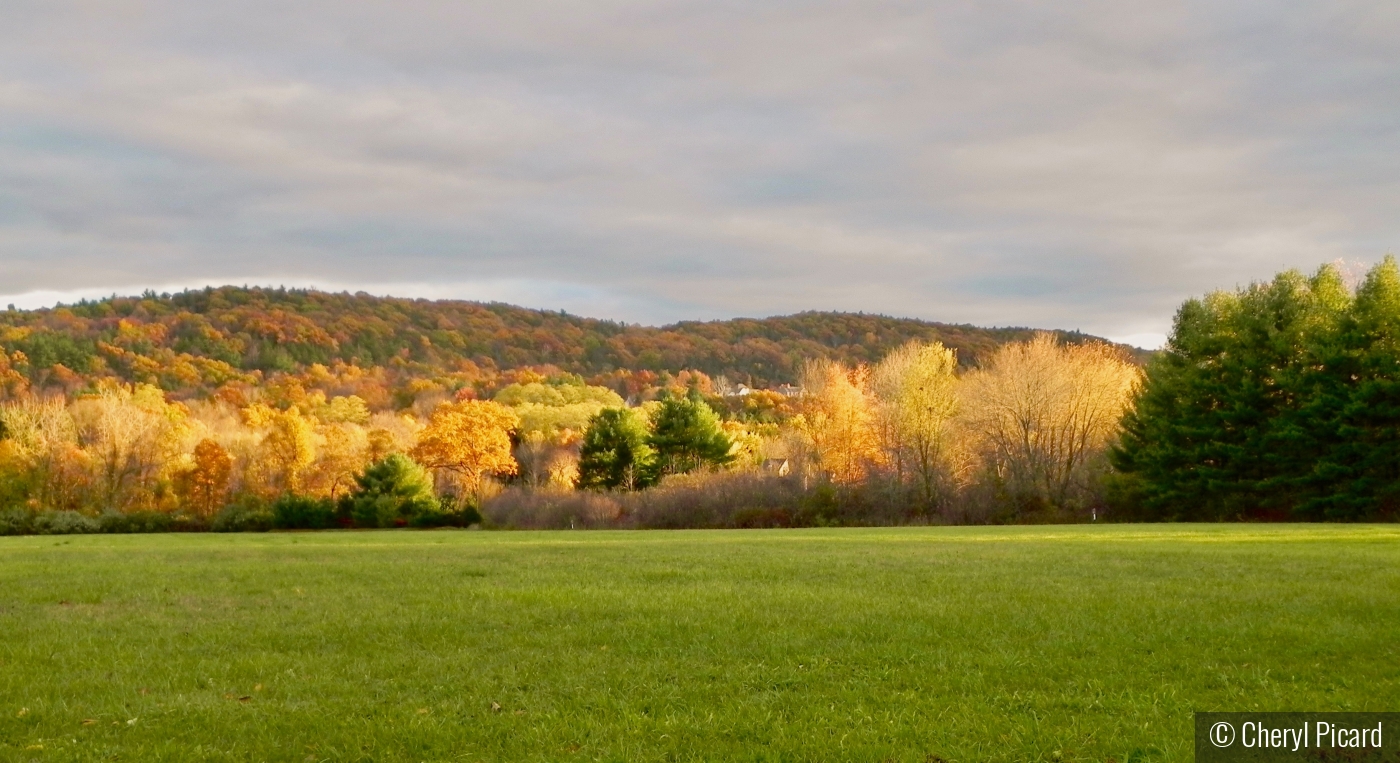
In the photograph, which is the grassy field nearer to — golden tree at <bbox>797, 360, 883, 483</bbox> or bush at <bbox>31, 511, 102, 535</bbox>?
bush at <bbox>31, 511, 102, 535</bbox>

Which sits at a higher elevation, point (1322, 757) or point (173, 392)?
point (173, 392)

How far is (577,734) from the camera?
6.93 m

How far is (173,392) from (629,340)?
55083 millimetres

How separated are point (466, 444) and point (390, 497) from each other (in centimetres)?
1521

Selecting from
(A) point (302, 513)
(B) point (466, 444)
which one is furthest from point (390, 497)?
(B) point (466, 444)

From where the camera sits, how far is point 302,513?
2077 inches

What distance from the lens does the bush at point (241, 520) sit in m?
50.7

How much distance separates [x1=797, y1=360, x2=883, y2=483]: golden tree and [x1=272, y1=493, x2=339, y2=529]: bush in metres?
27.5

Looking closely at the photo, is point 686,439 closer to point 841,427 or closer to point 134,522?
point 841,427

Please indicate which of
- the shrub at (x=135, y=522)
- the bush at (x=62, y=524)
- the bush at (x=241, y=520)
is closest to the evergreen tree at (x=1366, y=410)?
the bush at (x=241, y=520)

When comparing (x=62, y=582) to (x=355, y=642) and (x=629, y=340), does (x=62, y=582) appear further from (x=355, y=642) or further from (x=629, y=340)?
(x=629, y=340)

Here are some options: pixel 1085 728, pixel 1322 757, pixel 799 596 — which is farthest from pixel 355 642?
pixel 1322 757

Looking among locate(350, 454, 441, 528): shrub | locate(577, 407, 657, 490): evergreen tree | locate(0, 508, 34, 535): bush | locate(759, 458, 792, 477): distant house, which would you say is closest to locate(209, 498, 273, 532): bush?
locate(350, 454, 441, 528): shrub

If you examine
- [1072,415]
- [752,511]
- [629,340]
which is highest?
[629,340]
